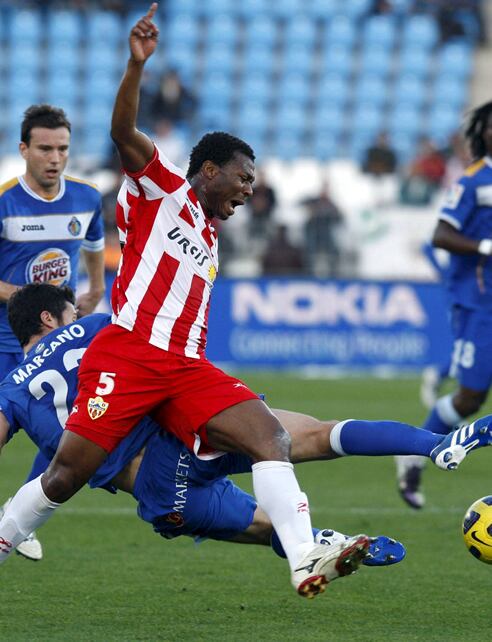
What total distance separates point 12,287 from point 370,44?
63.1 feet

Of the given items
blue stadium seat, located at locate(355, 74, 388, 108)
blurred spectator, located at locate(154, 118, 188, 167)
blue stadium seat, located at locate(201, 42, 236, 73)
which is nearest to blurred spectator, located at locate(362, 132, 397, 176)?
blurred spectator, located at locate(154, 118, 188, 167)

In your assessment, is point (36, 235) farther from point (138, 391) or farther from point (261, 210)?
point (261, 210)

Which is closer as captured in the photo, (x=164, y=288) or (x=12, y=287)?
(x=164, y=288)

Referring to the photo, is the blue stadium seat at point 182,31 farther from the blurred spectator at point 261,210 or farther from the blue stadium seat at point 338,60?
the blurred spectator at point 261,210

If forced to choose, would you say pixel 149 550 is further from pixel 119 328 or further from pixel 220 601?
pixel 119 328

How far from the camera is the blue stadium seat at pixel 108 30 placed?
24.6 m

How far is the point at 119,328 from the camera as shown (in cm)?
538

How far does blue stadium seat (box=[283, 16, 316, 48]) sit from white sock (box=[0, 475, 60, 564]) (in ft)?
68.3

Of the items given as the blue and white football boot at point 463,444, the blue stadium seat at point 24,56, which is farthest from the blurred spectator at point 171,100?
the blue and white football boot at point 463,444

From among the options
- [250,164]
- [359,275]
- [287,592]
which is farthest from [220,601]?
[359,275]

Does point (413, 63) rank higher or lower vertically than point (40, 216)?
lower

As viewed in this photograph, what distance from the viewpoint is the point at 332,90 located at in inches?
987

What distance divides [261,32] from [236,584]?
20.1 meters

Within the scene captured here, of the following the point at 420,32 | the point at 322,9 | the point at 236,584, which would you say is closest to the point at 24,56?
the point at 322,9
